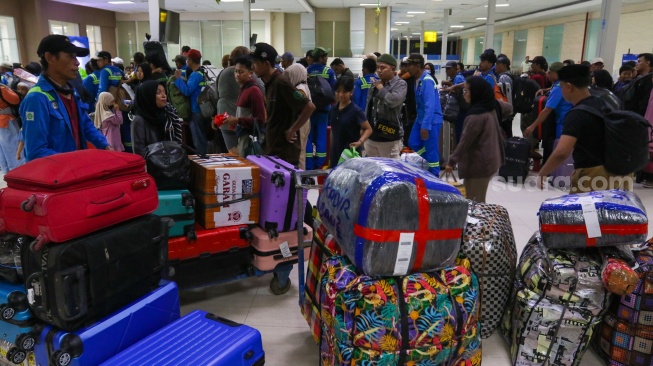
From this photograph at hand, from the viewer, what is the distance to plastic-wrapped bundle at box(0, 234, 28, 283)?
171 centimetres

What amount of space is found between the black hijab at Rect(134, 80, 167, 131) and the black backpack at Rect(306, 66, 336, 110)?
270cm

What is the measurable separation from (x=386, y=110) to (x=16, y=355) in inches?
131

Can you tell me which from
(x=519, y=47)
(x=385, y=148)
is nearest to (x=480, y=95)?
(x=385, y=148)

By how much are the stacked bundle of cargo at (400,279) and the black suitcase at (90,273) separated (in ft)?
2.40

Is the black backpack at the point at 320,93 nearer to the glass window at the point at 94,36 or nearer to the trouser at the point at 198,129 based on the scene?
the trouser at the point at 198,129

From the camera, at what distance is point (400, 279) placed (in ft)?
5.56

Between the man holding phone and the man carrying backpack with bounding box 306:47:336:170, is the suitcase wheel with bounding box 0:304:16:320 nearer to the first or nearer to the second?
the man holding phone

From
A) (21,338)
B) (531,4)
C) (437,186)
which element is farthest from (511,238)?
(531,4)

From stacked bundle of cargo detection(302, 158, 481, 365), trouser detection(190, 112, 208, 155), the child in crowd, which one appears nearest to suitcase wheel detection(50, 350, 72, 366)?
stacked bundle of cargo detection(302, 158, 481, 365)

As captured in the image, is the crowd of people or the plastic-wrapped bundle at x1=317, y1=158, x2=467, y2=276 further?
the crowd of people

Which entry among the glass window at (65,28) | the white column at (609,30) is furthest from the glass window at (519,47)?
the glass window at (65,28)

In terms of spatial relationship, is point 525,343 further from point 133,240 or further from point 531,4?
point 531,4

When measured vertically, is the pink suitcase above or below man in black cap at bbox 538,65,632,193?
below

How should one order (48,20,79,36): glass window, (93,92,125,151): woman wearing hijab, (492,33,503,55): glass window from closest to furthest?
(93,92,125,151): woman wearing hijab
(48,20,79,36): glass window
(492,33,503,55): glass window
